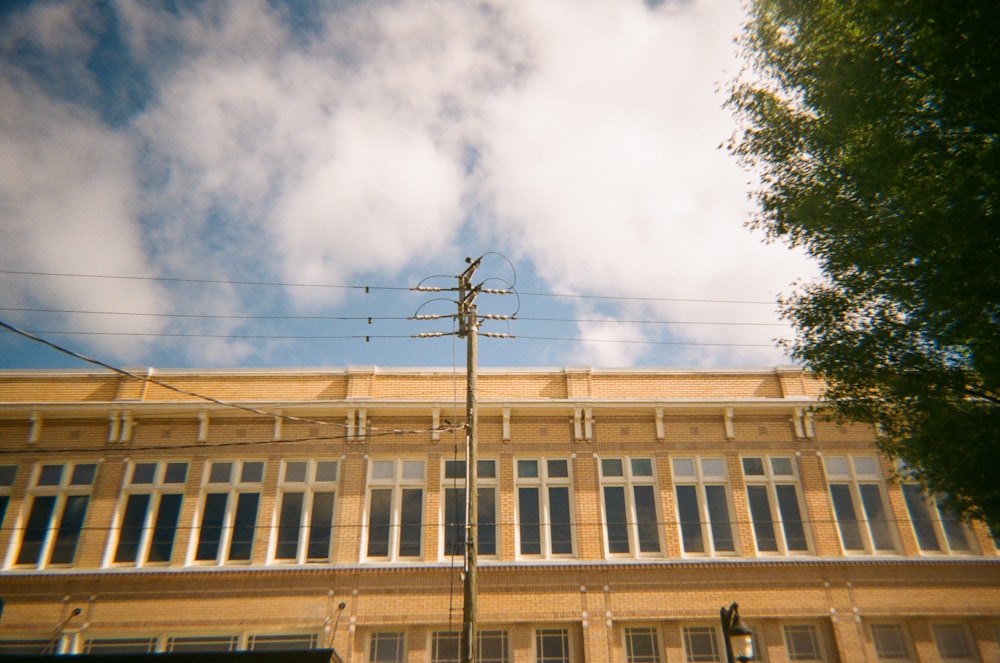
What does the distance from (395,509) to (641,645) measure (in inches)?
293

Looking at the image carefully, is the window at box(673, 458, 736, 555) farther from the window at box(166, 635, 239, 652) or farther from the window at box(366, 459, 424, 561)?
the window at box(166, 635, 239, 652)

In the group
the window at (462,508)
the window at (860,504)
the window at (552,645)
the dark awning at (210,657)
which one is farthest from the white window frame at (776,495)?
the dark awning at (210,657)

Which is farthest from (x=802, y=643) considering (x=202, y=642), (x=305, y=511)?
(x=202, y=642)

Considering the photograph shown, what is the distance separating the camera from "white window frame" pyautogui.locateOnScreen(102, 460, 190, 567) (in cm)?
1730

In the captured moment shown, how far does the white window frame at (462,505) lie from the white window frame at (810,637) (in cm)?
786

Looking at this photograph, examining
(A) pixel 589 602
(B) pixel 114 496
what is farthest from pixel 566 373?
(B) pixel 114 496

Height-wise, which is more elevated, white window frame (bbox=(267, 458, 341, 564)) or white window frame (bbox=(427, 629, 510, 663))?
white window frame (bbox=(267, 458, 341, 564))

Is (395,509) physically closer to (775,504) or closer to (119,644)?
(119,644)

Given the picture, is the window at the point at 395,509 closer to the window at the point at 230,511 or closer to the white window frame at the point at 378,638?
the white window frame at the point at 378,638

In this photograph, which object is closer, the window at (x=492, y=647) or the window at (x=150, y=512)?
the window at (x=492, y=647)

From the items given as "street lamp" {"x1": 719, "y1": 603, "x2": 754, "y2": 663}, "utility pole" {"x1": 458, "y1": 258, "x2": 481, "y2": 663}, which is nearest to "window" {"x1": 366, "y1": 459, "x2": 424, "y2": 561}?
"utility pole" {"x1": 458, "y1": 258, "x2": 481, "y2": 663}

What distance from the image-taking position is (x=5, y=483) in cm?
1817

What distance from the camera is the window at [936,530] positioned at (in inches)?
705

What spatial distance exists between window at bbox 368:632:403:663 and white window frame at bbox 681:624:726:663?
734 cm
